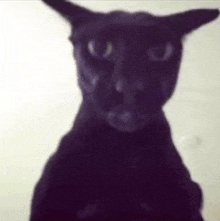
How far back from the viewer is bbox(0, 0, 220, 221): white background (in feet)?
4.11

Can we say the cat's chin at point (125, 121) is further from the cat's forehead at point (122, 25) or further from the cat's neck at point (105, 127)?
the cat's forehead at point (122, 25)

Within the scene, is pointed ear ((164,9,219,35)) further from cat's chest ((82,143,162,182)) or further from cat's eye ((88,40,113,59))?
cat's chest ((82,143,162,182))

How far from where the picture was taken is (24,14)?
127cm

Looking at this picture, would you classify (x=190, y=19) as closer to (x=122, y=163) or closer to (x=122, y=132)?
(x=122, y=132)

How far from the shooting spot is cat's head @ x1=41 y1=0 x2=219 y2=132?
1234 millimetres

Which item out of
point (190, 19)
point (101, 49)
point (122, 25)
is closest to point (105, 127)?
point (101, 49)

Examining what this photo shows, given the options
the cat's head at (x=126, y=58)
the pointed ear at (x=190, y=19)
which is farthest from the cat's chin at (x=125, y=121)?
the pointed ear at (x=190, y=19)

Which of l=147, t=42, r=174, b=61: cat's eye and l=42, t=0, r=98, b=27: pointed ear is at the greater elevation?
l=42, t=0, r=98, b=27: pointed ear

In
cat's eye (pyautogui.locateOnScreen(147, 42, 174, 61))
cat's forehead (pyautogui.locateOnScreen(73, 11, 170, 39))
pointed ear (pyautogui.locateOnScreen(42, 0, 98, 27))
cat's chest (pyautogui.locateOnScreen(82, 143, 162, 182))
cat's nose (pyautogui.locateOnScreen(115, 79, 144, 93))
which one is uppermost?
pointed ear (pyautogui.locateOnScreen(42, 0, 98, 27))

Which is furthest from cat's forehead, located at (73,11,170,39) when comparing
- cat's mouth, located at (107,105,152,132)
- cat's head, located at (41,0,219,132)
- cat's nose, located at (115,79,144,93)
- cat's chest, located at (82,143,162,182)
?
cat's chest, located at (82,143,162,182)

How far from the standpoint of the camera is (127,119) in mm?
1252

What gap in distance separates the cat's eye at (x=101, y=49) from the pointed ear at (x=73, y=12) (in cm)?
10

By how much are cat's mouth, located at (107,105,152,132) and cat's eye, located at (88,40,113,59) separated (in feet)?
0.70

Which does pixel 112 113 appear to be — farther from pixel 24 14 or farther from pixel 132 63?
pixel 24 14
